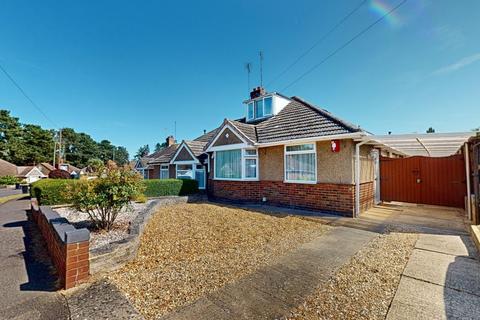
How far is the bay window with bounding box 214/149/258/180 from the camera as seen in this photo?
39.2 ft

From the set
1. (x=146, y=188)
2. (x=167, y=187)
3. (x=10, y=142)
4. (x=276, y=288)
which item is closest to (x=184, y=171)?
(x=167, y=187)

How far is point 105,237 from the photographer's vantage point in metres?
5.47

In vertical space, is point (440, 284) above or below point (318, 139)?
below

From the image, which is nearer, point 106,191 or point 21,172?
point 106,191

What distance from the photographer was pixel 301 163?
9.93 meters

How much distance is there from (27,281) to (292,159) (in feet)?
31.1

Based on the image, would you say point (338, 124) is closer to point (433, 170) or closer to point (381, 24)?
point (381, 24)

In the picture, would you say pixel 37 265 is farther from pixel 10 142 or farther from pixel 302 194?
pixel 10 142

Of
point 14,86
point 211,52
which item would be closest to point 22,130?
point 14,86

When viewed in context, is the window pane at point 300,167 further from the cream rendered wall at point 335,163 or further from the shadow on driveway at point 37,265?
the shadow on driveway at point 37,265

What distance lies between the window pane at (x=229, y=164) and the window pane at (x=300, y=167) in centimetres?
308

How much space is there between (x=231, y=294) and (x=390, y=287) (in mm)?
2574

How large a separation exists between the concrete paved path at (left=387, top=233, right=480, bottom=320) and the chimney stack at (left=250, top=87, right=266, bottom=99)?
13321 mm

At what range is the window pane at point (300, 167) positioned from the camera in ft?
31.3
